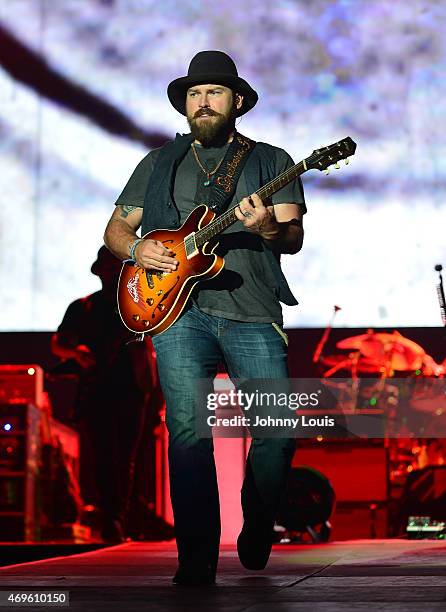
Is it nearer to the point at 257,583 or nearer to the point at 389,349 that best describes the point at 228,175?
the point at 257,583

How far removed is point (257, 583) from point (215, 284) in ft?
2.36

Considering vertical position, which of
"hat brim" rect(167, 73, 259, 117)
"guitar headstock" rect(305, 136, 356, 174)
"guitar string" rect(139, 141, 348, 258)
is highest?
"hat brim" rect(167, 73, 259, 117)

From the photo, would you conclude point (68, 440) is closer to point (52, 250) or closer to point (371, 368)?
point (52, 250)

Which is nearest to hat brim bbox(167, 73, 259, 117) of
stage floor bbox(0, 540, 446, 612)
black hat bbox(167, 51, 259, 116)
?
black hat bbox(167, 51, 259, 116)

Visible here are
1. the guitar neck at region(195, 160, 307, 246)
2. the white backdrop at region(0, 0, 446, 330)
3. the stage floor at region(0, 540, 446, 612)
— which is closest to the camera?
the stage floor at region(0, 540, 446, 612)

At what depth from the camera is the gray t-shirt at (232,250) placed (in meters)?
2.75

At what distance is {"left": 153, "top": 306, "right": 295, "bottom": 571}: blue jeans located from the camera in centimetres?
256

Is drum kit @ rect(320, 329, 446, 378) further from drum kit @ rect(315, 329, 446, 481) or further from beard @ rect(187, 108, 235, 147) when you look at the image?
beard @ rect(187, 108, 235, 147)

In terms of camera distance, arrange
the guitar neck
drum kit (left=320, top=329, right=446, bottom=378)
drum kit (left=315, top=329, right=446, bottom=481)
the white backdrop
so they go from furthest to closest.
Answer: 1. the white backdrop
2. drum kit (left=320, top=329, right=446, bottom=378)
3. drum kit (left=315, top=329, right=446, bottom=481)
4. the guitar neck

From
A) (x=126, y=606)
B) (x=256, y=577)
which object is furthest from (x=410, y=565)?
(x=126, y=606)

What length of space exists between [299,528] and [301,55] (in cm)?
314

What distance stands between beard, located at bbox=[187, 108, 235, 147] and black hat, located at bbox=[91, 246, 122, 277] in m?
4.24

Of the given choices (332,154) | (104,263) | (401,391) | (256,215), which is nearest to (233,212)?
(256,215)

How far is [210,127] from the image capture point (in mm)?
2859
